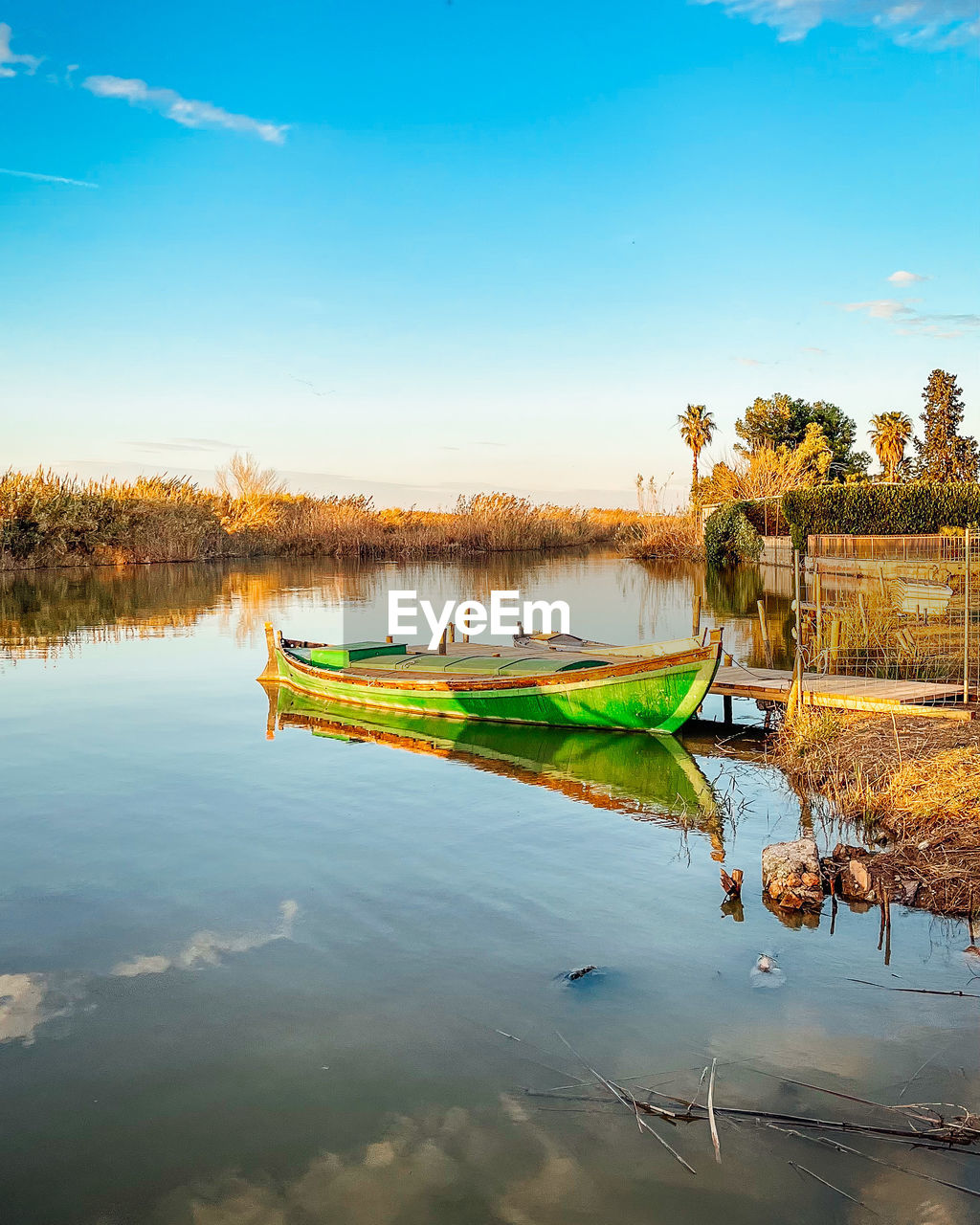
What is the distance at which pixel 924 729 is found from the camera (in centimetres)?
1054

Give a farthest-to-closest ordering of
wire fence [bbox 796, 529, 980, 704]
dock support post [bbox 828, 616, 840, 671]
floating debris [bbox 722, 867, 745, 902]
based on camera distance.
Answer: dock support post [bbox 828, 616, 840, 671] < wire fence [bbox 796, 529, 980, 704] < floating debris [bbox 722, 867, 745, 902]

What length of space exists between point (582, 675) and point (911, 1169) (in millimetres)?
8883

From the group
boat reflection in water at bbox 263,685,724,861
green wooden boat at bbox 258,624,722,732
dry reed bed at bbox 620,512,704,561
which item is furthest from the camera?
dry reed bed at bbox 620,512,704,561

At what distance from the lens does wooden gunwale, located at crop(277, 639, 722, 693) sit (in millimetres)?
12484

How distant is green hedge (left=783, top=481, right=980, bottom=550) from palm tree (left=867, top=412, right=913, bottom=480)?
90.0 feet

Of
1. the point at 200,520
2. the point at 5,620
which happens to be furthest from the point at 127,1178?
the point at 200,520

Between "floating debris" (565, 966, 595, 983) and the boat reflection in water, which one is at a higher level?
the boat reflection in water

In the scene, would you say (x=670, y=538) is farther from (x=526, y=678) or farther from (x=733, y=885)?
(x=733, y=885)

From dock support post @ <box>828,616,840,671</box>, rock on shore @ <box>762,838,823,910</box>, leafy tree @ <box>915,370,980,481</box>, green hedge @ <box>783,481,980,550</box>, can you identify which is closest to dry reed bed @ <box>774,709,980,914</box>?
rock on shore @ <box>762,838,823,910</box>

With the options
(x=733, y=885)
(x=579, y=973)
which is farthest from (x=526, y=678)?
(x=579, y=973)

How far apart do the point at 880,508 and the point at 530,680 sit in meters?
26.2

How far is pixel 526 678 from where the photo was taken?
13.5m

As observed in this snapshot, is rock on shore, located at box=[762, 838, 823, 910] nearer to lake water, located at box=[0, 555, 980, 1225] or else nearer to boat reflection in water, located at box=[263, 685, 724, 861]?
lake water, located at box=[0, 555, 980, 1225]

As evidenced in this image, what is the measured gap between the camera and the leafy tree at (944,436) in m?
59.2
